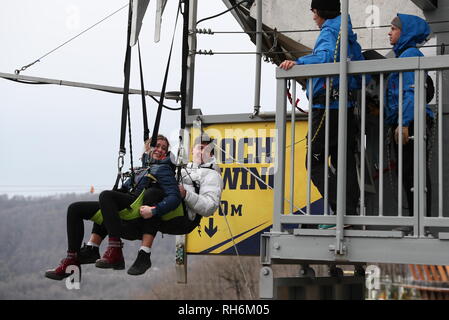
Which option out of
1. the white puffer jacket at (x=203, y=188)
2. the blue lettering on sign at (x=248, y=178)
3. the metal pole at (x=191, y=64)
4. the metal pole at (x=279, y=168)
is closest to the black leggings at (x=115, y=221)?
the white puffer jacket at (x=203, y=188)

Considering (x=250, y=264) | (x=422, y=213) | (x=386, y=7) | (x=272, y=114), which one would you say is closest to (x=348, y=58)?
(x=422, y=213)

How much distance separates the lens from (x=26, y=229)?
36.6 m

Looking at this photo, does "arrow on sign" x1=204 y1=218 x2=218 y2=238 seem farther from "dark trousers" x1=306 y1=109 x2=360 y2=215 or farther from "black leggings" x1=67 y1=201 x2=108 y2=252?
"dark trousers" x1=306 y1=109 x2=360 y2=215

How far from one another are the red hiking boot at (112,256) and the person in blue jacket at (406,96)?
7.11 feet

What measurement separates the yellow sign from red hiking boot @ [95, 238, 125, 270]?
2.48 m

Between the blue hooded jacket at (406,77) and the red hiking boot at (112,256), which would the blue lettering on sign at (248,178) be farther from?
the red hiking boot at (112,256)

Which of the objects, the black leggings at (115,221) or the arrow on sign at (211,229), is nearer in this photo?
the black leggings at (115,221)

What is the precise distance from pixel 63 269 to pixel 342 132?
236 centimetres

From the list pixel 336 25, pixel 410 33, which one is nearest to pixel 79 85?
pixel 336 25

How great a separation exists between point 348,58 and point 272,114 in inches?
98.4

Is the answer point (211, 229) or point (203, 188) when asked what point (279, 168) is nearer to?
point (203, 188)

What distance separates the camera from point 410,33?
6703 mm

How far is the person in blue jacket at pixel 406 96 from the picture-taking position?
6242mm
